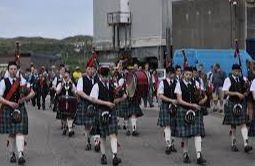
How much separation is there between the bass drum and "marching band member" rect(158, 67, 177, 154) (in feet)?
6.88

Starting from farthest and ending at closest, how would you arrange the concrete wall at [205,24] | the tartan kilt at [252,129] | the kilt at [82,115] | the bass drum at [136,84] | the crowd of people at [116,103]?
the concrete wall at [205,24]
the bass drum at [136,84]
the kilt at [82,115]
the tartan kilt at [252,129]
the crowd of people at [116,103]

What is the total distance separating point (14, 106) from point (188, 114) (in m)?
3.05

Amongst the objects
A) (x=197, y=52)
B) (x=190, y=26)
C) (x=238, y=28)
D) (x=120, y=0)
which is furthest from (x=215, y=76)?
(x=120, y=0)

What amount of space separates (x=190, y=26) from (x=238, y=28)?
15.2 ft

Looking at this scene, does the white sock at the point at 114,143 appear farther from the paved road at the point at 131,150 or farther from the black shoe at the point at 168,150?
the black shoe at the point at 168,150

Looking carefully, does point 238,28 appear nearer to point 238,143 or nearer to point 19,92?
point 238,143

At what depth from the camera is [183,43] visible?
46.8 metres

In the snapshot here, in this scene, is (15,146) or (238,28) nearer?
(15,146)

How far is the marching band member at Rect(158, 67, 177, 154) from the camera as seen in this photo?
13.2 metres

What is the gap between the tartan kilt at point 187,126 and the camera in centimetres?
1166

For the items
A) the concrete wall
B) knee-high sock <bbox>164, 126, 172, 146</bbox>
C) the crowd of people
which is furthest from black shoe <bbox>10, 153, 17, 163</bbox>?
the concrete wall

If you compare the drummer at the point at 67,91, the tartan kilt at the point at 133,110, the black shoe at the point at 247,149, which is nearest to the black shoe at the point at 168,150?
the black shoe at the point at 247,149

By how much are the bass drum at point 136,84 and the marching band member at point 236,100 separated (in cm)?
298

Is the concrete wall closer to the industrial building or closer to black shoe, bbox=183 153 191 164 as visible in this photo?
the industrial building
